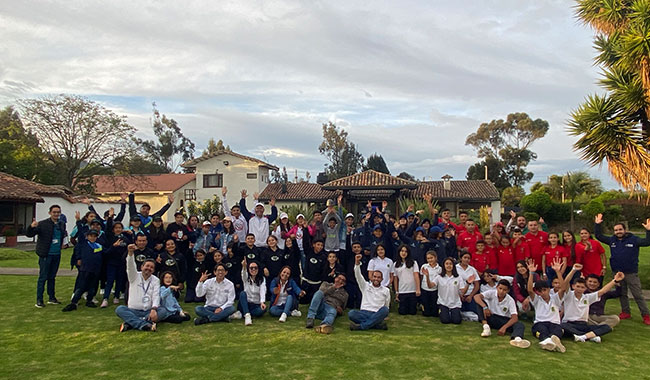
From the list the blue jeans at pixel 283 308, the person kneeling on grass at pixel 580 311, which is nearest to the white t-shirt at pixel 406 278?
the blue jeans at pixel 283 308

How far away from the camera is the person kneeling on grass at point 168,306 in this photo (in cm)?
662

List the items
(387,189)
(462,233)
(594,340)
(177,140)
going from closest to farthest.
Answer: (594,340) < (462,233) < (387,189) < (177,140)

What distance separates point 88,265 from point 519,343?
22.1ft

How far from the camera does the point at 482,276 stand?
7270mm

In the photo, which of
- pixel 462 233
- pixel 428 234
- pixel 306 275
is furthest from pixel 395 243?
pixel 306 275

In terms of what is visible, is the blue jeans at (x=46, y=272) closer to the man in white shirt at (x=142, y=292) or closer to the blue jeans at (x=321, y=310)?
the man in white shirt at (x=142, y=292)

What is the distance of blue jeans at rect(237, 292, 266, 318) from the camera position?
695 centimetres

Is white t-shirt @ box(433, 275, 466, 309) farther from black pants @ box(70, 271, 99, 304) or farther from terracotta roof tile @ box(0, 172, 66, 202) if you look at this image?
terracotta roof tile @ box(0, 172, 66, 202)

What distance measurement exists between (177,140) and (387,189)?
36.3 meters

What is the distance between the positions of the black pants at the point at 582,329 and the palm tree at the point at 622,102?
4.68 metres

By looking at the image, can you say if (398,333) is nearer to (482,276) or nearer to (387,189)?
(482,276)

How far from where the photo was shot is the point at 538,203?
1122 inches

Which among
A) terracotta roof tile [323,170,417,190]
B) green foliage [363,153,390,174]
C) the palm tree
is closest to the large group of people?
the palm tree

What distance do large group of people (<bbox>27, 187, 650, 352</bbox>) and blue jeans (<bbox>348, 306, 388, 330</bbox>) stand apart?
0.7 inches
